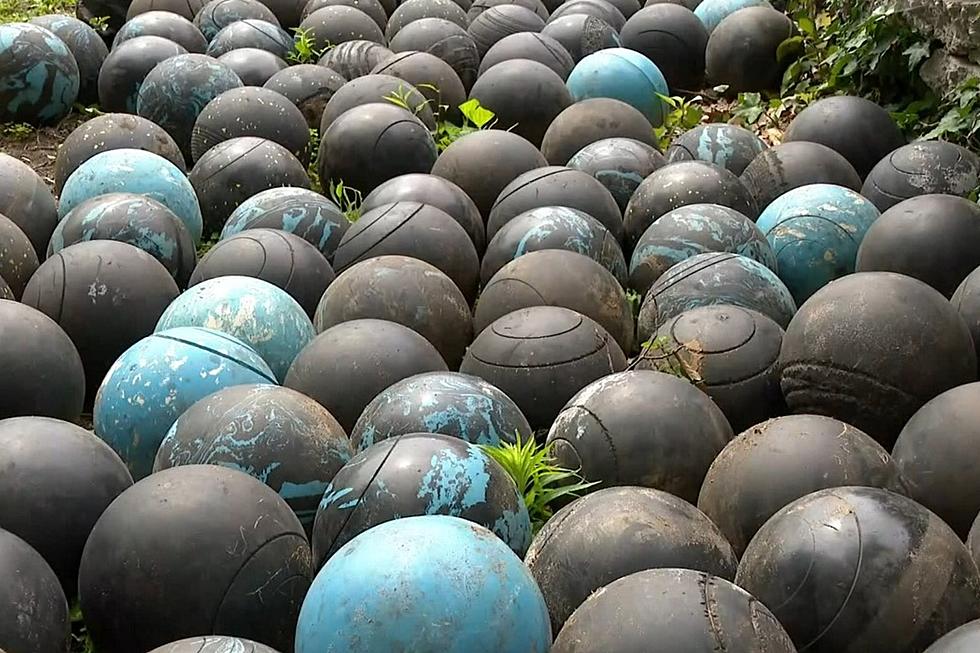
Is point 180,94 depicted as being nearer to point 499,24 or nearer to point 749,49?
point 499,24

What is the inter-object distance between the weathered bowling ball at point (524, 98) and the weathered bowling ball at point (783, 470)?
5539mm

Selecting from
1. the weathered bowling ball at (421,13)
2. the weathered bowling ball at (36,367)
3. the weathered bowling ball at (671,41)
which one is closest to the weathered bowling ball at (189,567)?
the weathered bowling ball at (36,367)

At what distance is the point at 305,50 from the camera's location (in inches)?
486

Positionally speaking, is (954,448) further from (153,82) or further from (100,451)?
(153,82)

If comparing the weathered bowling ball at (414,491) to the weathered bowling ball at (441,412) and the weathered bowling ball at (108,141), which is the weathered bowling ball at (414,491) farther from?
the weathered bowling ball at (108,141)

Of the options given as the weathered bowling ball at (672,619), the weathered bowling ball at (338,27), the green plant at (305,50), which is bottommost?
the weathered bowling ball at (672,619)

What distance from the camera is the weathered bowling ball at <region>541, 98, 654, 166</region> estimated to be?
33.1ft

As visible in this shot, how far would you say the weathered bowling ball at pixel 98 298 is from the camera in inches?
296

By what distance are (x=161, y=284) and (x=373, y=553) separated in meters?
3.72

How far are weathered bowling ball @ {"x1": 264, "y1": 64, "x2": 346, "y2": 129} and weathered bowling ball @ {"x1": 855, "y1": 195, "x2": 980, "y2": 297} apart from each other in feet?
17.0

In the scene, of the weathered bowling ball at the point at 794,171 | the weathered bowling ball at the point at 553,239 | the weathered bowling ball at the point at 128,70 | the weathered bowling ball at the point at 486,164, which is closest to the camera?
the weathered bowling ball at the point at 553,239

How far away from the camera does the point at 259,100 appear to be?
10312mm

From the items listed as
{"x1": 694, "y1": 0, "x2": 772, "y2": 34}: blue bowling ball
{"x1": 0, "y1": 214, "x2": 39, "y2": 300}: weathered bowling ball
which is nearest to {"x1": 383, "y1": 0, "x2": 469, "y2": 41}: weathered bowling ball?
{"x1": 694, "y1": 0, "x2": 772, "y2": 34}: blue bowling ball

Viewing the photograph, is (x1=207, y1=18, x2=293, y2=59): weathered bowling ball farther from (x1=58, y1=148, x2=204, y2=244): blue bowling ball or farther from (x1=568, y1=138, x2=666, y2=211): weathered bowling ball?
(x1=568, y1=138, x2=666, y2=211): weathered bowling ball
